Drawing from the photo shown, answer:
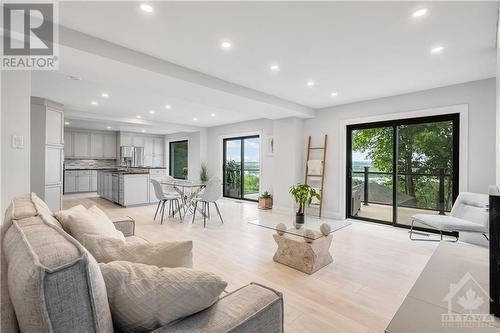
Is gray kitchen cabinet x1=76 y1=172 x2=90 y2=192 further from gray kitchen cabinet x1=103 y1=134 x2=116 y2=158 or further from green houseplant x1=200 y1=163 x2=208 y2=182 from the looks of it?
green houseplant x1=200 y1=163 x2=208 y2=182

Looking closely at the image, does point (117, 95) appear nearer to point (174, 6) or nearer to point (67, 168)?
point (174, 6)

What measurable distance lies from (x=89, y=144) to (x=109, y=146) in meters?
0.70

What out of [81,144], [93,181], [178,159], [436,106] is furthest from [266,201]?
[81,144]

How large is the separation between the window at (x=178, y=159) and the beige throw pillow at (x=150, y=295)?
9.01 metres

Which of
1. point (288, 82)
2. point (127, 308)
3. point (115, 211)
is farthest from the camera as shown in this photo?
point (115, 211)

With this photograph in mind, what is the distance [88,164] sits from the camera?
9.41 meters

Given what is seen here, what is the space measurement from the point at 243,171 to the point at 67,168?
250 inches

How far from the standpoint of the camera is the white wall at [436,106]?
3.64m

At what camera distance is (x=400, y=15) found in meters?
2.15

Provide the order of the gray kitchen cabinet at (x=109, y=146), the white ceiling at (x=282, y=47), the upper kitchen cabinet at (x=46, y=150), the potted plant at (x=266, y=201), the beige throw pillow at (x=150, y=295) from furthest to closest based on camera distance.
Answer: the gray kitchen cabinet at (x=109, y=146), the potted plant at (x=266, y=201), the upper kitchen cabinet at (x=46, y=150), the white ceiling at (x=282, y=47), the beige throw pillow at (x=150, y=295)

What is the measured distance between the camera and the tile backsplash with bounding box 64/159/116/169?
8859 millimetres

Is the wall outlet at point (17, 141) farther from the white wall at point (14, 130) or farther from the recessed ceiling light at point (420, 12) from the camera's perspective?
the recessed ceiling light at point (420, 12)

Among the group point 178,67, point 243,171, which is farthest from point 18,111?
point 243,171

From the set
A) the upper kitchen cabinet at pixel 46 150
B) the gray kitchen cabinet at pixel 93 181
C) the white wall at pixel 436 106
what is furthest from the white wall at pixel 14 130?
the gray kitchen cabinet at pixel 93 181
